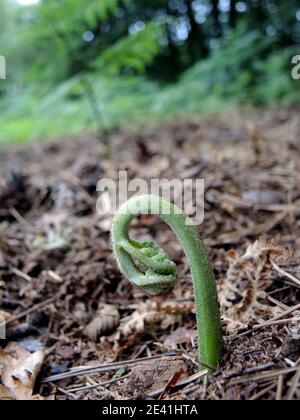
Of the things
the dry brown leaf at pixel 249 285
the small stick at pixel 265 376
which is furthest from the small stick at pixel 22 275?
the small stick at pixel 265 376

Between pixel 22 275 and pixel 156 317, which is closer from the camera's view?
pixel 156 317

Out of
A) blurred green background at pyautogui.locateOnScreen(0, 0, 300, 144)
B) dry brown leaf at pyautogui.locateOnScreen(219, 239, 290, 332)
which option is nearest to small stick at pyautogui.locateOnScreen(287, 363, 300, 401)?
dry brown leaf at pyautogui.locateOnScreen(219, 239, 290, 332)

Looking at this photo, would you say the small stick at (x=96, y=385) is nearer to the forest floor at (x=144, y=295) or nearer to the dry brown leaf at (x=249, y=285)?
the forest floor at (x=144, y=295)

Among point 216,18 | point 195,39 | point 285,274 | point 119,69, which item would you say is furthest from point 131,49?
point 195,39

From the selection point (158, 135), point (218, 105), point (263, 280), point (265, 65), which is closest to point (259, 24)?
point (265, 65)

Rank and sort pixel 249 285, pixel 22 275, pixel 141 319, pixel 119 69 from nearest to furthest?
pixel 249 285 < pixel 141 319 < pixel 22 275 < pixel 119 69

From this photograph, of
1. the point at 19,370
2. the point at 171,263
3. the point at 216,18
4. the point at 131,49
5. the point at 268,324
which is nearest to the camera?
the point at 171,263

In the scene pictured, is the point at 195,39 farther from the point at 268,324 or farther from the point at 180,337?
the point at 268,324
